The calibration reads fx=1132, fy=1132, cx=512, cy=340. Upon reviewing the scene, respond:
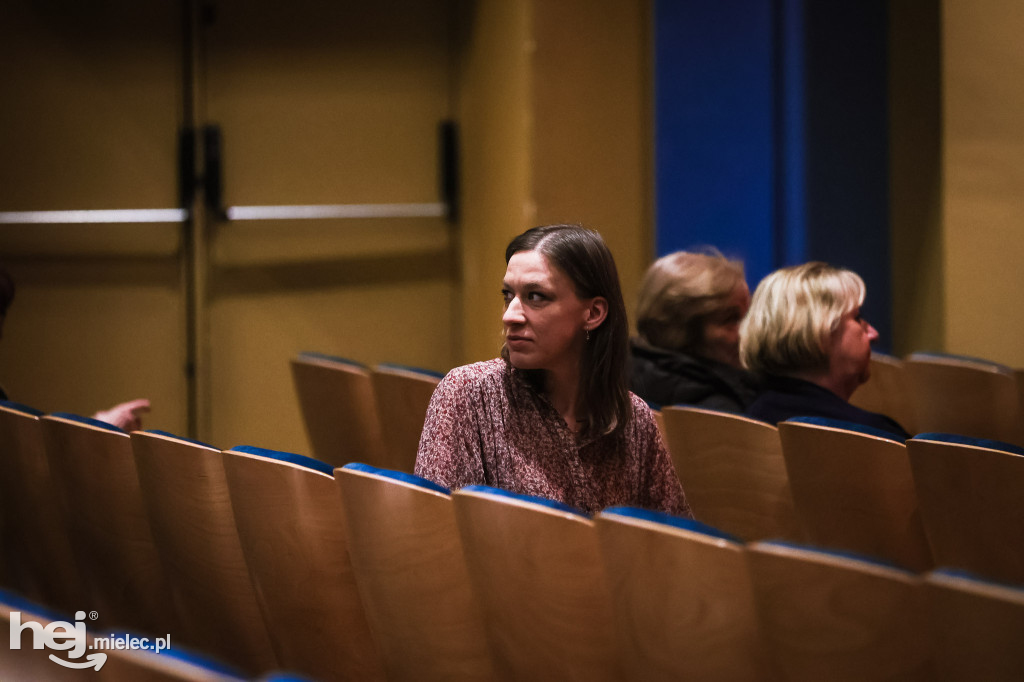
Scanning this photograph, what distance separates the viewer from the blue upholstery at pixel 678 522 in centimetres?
71

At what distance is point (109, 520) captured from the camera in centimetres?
116

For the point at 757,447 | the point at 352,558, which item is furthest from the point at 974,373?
the point at 352,558

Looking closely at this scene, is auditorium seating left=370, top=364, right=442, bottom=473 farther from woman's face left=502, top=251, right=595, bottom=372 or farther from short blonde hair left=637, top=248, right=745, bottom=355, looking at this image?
woman's face left=502, top=251, right=595, bottom=372

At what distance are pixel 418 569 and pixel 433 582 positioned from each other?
0.05 feet

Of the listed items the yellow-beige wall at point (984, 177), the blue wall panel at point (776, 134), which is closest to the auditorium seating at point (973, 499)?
the yellow-beige wall at point (984, 177)

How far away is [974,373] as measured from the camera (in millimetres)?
1543

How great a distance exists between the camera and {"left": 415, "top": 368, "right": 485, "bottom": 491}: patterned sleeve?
0.98 m

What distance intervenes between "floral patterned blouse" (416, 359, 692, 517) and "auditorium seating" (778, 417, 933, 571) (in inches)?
5.5

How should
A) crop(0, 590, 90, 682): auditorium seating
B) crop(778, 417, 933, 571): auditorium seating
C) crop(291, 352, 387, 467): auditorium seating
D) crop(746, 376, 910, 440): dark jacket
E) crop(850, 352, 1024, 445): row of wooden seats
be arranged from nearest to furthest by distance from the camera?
crop(0, 590, 90, 682): auditorium seating < crop(778, 417, 933, 571): auditorium seating < crop(746, 376, 910, 440): dark jacket < crop(850, 352, 1024, 445): row of wooden seats < crop(291, 352, 387, 467): auditorium seating

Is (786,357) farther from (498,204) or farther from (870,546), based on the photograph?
(498,204)

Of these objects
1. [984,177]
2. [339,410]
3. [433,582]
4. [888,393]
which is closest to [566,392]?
[433,582]

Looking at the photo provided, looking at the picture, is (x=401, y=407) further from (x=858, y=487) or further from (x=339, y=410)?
(x=858, y=487)

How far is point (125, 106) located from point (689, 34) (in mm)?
1187

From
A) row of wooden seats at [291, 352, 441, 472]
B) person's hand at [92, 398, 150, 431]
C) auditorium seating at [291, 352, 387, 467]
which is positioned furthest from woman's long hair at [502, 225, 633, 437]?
A: person's hand at [92, 398, 150, 431]
